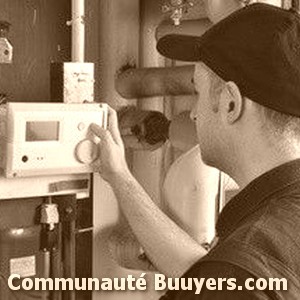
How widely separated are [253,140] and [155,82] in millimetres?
603

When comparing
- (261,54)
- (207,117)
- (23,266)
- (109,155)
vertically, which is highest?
(261,54)

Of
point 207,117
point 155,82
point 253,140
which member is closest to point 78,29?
point 155,82

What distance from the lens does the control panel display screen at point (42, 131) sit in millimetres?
1285

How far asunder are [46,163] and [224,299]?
0.66 metres

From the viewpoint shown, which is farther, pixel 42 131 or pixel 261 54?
pixel 42 131

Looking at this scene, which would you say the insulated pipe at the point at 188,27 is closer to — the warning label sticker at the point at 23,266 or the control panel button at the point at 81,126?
the control panel button at the point at 81,126

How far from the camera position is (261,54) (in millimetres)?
949

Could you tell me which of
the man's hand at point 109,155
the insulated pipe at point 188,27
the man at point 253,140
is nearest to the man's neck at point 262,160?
the man at point 253,140

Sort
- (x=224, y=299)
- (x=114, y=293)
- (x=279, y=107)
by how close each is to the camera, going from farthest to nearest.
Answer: (x=114, y=293)
(x=279, y=107)
(x=224, y=299)

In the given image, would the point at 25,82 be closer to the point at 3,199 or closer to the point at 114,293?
the point at 3,199

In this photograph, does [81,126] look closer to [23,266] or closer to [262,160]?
[23,266]

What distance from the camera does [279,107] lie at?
37.2 inches

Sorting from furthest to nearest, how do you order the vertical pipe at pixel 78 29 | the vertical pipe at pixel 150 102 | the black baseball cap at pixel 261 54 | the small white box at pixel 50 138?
1. the vertical pipe at pixel 150 102
2. the vertical pipe at pixel 78 29
3. the small white box at pixel 50 138
4. the black baseball cap at pixel 261 54

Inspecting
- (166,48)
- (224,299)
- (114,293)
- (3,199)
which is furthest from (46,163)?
(224,299)
